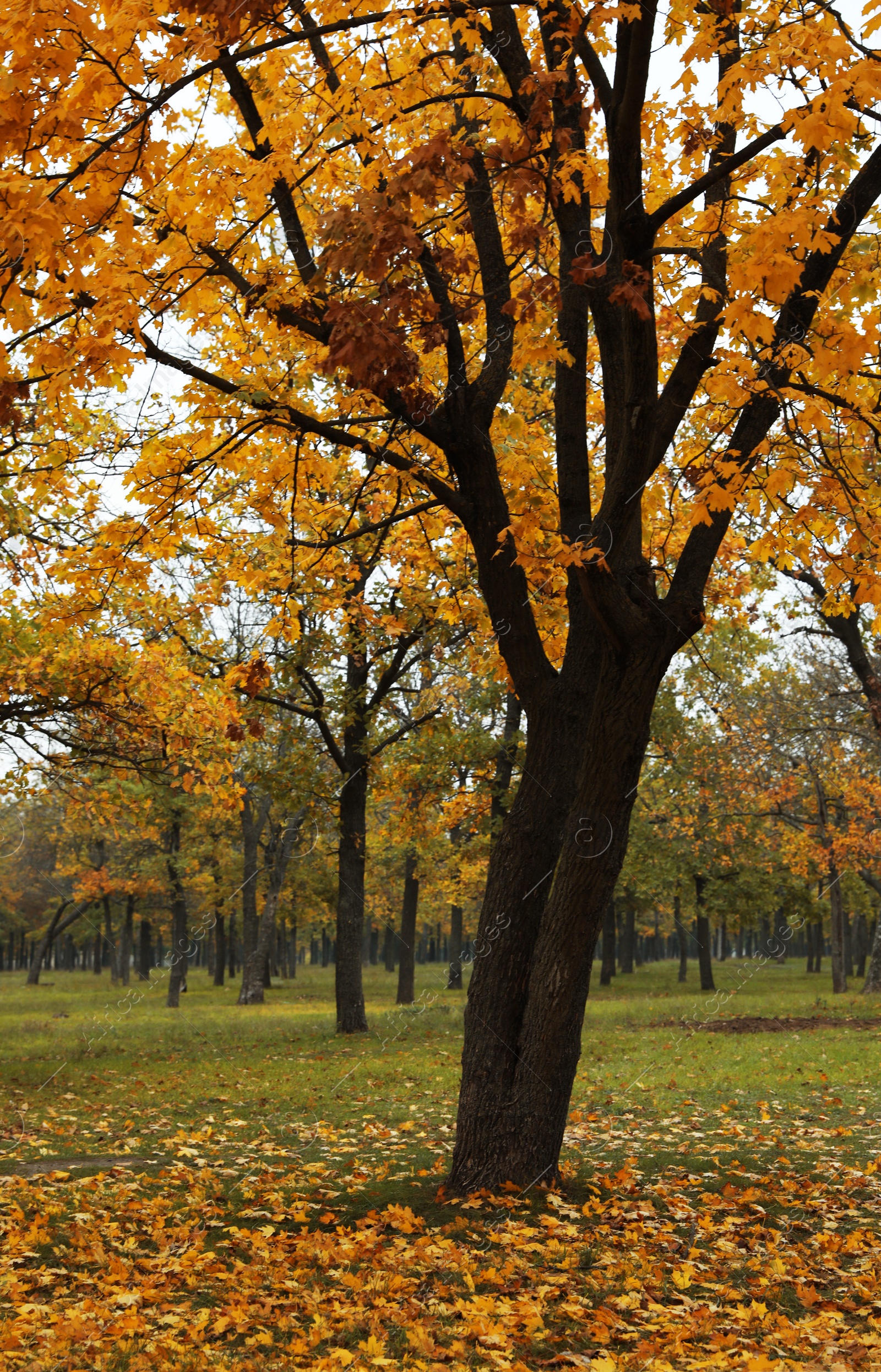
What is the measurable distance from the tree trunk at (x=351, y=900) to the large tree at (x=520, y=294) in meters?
10.2

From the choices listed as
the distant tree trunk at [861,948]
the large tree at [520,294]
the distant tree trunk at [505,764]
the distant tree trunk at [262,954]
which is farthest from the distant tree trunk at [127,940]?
the large tree at [520,294]

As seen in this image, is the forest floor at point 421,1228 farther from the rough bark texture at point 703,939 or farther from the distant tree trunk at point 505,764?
the rough bark texture at point 703,939

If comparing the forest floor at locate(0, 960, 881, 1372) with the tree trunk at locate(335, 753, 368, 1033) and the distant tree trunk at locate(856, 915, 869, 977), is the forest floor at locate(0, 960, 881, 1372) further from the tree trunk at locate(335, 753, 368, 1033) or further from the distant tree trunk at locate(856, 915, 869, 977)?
the distant tree trunk at locate(856, 915, 869, 977)

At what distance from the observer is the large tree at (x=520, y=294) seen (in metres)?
4.83

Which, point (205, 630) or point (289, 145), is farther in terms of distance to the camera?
point (205, 630)

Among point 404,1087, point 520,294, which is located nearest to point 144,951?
point 404,1087

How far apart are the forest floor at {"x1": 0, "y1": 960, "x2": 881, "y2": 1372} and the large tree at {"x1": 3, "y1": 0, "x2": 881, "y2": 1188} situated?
106 cm

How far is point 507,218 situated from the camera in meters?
7.97

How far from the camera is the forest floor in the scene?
4016mm

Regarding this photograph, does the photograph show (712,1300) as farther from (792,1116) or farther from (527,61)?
(527,61)

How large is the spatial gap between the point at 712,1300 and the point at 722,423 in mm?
5531

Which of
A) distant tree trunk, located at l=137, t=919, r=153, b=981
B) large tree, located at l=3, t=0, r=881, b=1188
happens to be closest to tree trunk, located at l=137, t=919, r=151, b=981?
distant tree trunk, located at l=137, t=919, r=153, b=981

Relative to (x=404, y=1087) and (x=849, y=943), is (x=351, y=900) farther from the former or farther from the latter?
(x=849, y=943)

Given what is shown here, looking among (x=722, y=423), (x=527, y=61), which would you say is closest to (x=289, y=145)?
(x=527, y=61)
